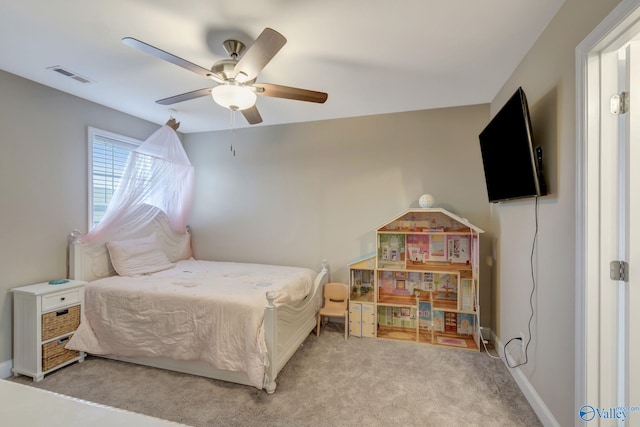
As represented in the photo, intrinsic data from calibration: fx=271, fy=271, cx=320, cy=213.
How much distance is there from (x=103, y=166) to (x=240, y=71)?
7.89 feet

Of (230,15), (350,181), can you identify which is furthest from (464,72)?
(230,15)

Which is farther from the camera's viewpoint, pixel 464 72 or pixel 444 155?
pixel 444 155

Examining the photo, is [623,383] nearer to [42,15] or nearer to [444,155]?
[444,155]

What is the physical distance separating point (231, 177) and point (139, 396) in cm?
266

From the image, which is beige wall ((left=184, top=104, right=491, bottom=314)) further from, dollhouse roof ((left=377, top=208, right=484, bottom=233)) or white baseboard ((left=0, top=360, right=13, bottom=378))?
white baseboard ((left=0, top=360, right=13, bottom=378))

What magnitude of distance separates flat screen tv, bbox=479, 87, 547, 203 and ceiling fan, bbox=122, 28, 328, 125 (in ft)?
4.19

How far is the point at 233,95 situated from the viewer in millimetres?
1762

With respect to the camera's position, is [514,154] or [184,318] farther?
[184,318]

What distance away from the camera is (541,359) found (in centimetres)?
180

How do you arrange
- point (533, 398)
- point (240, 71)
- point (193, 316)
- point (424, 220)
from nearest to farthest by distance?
1. point (240, 71)
2. point (533, 398)
3. point (193, 316)
4. point (424, 220)

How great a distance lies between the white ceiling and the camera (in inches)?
63.0

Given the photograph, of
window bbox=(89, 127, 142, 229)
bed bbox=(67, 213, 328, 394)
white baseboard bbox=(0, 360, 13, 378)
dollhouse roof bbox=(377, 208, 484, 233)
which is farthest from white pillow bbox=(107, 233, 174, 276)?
dollhouse roof bbox=(377, 208, 484, 233)

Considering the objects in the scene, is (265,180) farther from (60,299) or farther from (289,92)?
(60,299)

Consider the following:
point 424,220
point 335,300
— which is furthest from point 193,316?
point 424,220
